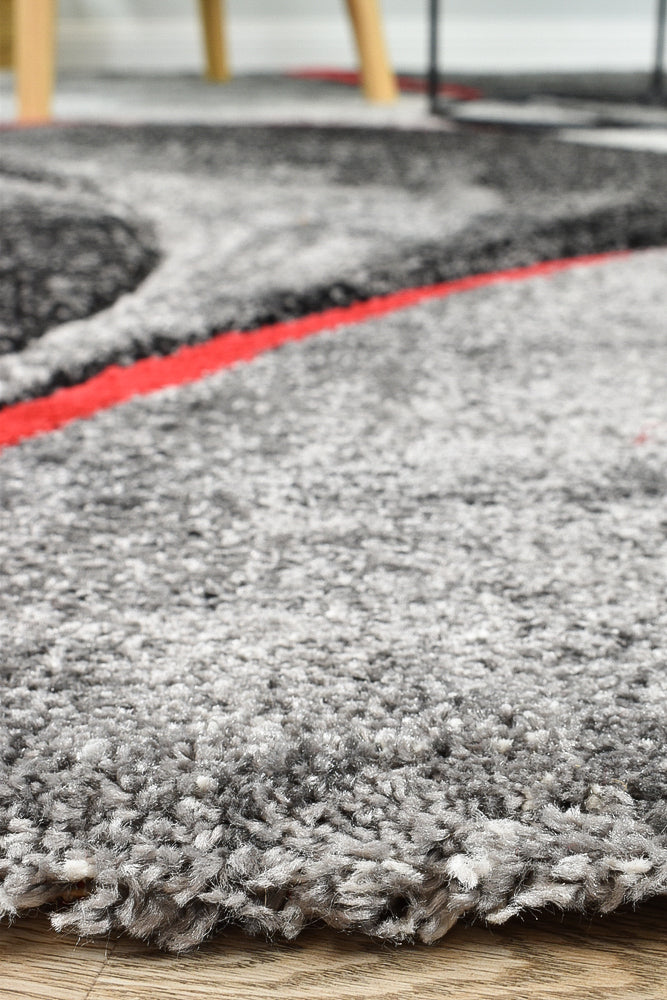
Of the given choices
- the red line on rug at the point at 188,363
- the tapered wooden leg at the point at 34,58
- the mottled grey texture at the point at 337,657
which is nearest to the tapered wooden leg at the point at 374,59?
the tapered wooden leg at the point at 34,58

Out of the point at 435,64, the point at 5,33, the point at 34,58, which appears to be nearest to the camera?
the point at 34,58

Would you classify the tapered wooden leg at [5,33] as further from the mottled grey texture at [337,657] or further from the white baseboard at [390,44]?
the mottled grey texture at [337,657]

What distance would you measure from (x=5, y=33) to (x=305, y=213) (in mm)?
1969

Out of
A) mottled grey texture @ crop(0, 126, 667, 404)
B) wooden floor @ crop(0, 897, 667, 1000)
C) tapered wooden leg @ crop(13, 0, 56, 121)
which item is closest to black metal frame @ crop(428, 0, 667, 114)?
mottled grey texture @ crop(0, 126, 667, 404)

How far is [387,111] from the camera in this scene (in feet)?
6.37

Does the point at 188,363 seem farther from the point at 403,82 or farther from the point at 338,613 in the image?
the point at 403,82

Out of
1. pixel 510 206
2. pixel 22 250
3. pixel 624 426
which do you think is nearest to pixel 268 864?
pixel 624 426

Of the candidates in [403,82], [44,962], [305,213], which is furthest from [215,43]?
[44,962]

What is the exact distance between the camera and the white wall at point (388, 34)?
2.93 metres

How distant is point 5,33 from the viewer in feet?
8.25

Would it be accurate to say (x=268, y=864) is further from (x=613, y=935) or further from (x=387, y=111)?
(x=387, y=111)

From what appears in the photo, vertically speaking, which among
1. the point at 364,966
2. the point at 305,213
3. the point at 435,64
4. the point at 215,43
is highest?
the point at 215,43

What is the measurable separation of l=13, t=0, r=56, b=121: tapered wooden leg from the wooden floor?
1.75 m

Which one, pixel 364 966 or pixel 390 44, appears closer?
pixel 364 966
